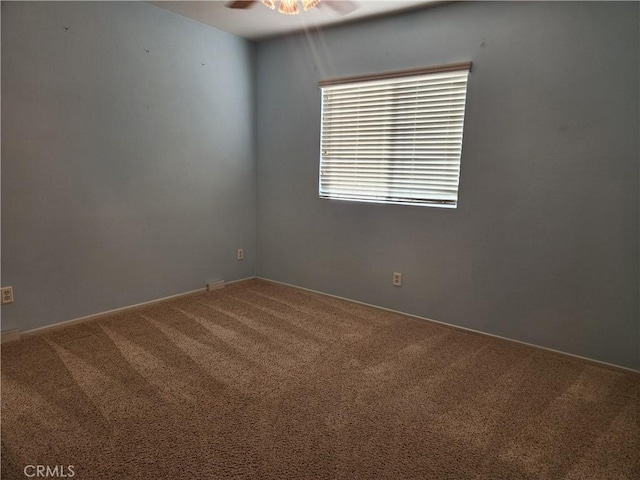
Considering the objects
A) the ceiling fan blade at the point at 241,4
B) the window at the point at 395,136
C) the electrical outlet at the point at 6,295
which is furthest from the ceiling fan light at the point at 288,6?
the electrical outlet at the point at 6,295

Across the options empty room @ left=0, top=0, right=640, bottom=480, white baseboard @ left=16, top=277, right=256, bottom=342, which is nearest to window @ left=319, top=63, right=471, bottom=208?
empty room @ left=0, top=0, right=640, bottom=480

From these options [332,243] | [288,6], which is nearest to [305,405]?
[332,243]

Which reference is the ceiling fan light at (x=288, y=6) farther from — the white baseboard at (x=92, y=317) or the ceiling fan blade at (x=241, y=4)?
the white baseboard at (x=92, y=317)

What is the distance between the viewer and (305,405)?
207 centimetres

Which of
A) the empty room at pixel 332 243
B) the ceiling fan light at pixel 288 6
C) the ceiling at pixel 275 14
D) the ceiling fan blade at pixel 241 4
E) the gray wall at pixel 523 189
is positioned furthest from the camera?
the ceiling at pixel 275 14

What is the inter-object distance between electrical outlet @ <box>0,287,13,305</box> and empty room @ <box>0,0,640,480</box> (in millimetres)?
29

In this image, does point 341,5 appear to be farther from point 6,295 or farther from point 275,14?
point 6,295

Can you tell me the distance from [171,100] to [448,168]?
2.54 meters

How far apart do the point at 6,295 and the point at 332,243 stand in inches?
104

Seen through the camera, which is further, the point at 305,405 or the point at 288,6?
the point at 288,6

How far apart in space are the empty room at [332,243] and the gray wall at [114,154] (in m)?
0.02

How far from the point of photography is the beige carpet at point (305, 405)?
5.45ft

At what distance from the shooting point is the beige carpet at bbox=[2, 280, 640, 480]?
1.66m

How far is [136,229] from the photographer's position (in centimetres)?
333
